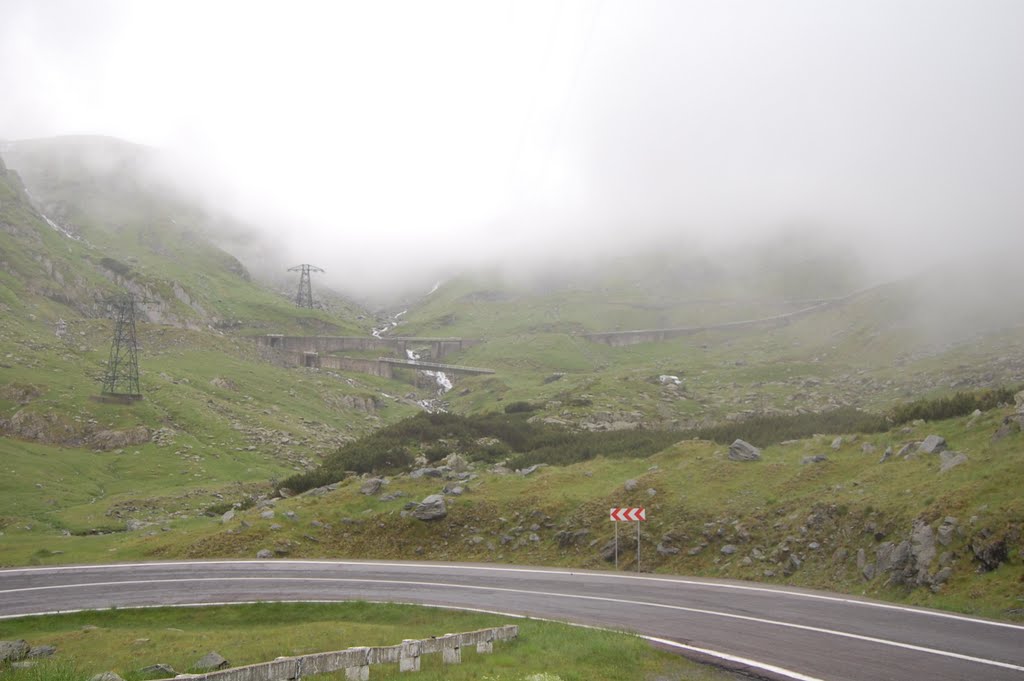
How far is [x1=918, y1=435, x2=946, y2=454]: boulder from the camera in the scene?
27469 mm

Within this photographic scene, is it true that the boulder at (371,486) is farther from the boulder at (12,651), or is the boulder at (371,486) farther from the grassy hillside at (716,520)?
the boulder at (12,651)

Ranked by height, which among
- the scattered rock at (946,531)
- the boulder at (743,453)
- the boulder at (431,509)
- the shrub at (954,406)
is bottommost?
the boulder at (431,509)

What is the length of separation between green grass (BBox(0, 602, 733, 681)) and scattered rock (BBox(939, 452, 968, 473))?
16.4 meters

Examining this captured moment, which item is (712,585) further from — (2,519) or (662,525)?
(2,519)

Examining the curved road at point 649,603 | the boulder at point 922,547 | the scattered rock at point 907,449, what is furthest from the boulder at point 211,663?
the scattered rock at point 907,449

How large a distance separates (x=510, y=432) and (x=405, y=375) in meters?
98.9

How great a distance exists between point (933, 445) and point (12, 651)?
34.5 meters

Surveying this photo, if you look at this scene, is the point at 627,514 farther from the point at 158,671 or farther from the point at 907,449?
the point at 158,671

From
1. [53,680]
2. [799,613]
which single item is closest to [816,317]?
[799,613]

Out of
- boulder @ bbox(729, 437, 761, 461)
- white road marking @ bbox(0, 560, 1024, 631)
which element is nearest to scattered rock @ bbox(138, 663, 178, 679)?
white road marking @ bbox(0, 560, 1024, 631)

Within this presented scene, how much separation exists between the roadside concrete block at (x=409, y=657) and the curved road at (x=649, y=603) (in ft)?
23.1

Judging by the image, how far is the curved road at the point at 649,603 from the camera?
14.6 m

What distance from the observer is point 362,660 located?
43.5 ft

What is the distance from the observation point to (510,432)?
2394 inches
